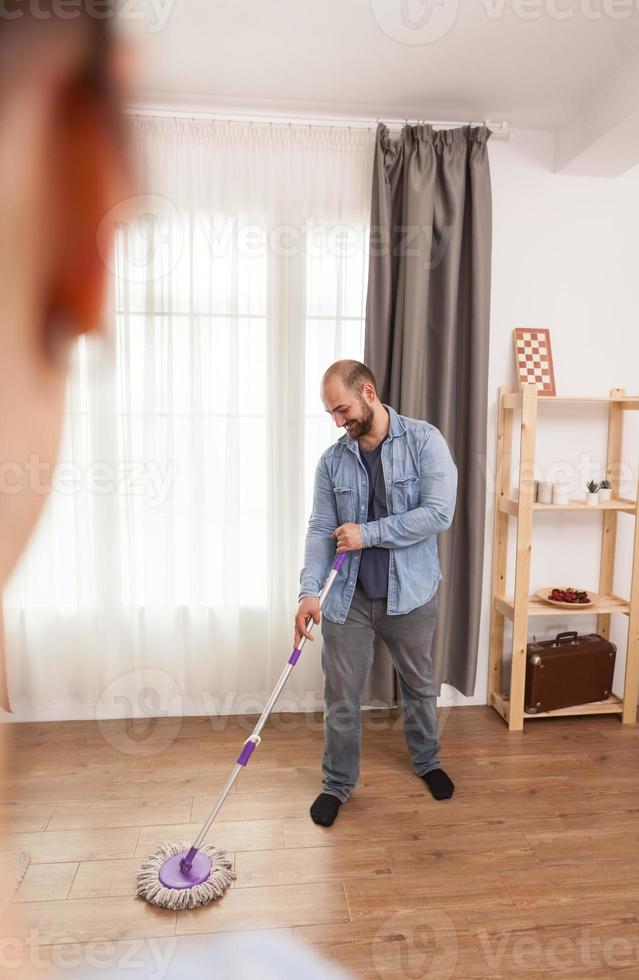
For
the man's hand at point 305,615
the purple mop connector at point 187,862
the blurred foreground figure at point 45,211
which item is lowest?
the purple mop connector at point 187,862

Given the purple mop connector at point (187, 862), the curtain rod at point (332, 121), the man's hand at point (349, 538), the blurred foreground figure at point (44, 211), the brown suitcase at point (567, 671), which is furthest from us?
the brown suitcase at point (567, 671)

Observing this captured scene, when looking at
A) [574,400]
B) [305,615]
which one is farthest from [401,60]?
[305,615]

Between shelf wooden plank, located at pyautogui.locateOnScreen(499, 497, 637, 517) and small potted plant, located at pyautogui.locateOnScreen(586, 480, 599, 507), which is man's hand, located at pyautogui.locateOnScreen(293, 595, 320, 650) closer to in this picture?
shelf wooden plank, located at pyautogui.locateOnScreen(499, 497, 637, 517)

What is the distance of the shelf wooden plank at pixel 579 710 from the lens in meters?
2.64

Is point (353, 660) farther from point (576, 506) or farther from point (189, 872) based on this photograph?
point (576, 506)

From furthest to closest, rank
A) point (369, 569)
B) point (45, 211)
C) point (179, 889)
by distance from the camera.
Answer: point (369, 569), point (179, 889), point (45, 211)

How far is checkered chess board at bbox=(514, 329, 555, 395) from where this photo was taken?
267 centimetres

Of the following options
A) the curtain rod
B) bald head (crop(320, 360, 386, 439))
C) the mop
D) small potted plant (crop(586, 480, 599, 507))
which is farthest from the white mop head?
the curtain rod

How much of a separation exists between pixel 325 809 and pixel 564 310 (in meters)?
2.04

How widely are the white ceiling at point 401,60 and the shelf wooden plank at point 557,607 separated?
5.96 ft

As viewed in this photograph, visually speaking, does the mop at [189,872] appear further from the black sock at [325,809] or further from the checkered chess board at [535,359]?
the checkered chess board at [535,359]

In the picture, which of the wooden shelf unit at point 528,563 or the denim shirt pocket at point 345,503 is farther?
the wooden shelf unit at point 528,563

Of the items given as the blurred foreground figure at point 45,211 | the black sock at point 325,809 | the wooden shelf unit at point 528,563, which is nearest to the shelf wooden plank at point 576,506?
the wooden shelf unit at point 528,563

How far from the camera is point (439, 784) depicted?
2.15 metres
